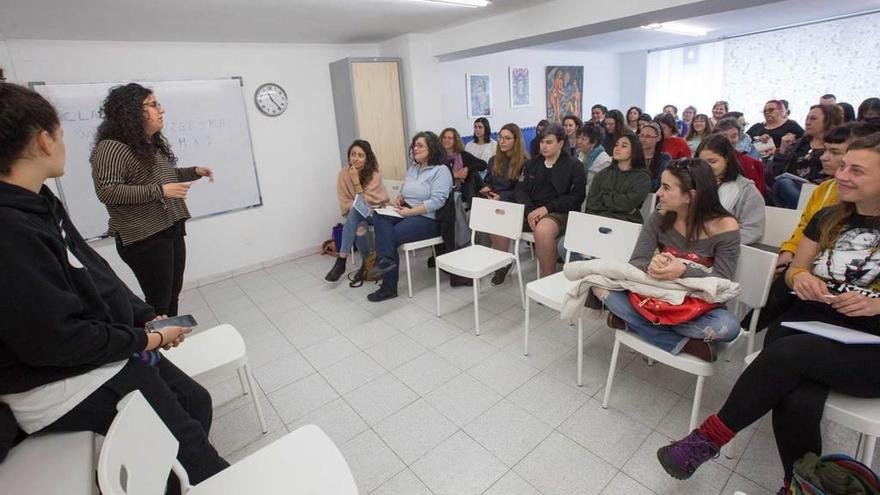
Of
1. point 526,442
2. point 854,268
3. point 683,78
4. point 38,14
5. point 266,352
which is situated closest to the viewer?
point 854,268

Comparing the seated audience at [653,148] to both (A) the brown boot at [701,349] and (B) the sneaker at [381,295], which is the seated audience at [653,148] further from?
(B) the sneaker at [381,295]

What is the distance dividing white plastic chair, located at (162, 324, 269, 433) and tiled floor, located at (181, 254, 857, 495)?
1.51 ft

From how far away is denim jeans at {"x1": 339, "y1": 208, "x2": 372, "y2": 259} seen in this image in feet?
12.6

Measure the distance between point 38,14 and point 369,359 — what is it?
302 centimetres

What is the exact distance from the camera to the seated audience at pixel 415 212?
3.46m

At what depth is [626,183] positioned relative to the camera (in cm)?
303

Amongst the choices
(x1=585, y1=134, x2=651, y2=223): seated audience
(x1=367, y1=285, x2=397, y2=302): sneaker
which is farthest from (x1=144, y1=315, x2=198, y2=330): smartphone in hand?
(x1=585, y1=134, x2=651, y2=223): seated audience

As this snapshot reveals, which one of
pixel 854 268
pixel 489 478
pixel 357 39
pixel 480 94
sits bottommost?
pixel 489 478

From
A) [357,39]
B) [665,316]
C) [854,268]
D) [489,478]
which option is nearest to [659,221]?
[665,316]

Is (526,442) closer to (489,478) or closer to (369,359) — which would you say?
(489,478)

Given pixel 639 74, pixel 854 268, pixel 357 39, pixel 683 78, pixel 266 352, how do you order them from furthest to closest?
pixel 639 74 → pixel 683 78 → pixel 357 39 → pixel 266 352 → pixel 854 268

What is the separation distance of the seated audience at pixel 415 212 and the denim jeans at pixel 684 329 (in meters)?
2.00

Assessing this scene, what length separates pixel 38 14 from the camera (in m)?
2.65

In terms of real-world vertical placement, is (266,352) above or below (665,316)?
below
